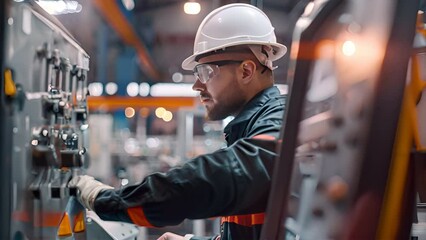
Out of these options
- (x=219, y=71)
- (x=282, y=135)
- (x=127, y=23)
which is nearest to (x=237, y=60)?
Answer: (x=219, y=71)

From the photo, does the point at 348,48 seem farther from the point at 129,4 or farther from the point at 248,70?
the point at 129,4

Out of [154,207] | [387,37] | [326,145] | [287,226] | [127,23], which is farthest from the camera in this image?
[127,23]

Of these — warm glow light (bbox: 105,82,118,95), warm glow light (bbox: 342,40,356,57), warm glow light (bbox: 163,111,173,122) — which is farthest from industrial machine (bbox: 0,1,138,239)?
warm glow light (bbox: 163,111,173,122)

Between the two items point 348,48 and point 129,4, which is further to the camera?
point 129,4

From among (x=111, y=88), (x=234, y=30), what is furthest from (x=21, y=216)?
(x=111, y=88)

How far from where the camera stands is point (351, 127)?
1025 mm

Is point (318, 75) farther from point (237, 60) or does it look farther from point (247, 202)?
point (237, 60)

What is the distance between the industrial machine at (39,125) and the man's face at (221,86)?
1.83 ft

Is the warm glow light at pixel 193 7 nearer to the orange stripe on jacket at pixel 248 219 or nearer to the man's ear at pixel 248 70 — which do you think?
the man's ear at pixel 248 70

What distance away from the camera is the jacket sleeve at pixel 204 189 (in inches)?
64.1

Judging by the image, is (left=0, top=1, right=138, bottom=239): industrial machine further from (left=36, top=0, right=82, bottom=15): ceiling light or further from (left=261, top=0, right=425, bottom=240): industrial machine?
(left=261, top=0, right=425, bottom=240): industrial machine

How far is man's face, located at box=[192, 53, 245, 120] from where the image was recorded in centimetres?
219

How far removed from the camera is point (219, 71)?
2188 millimetres

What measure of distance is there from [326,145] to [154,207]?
2.44 feet
